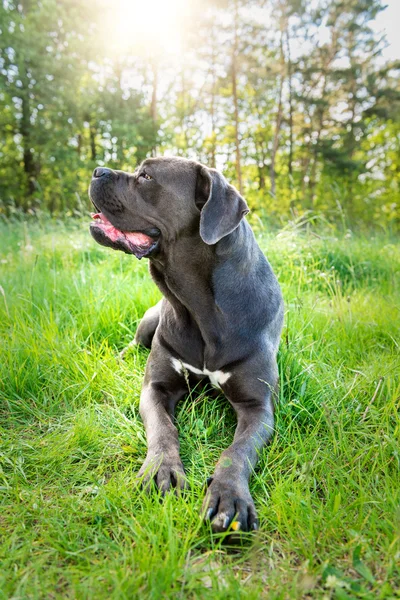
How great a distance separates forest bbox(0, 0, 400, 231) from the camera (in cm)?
1666

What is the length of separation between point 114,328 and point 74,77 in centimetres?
1783

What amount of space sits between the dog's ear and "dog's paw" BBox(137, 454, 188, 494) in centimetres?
105

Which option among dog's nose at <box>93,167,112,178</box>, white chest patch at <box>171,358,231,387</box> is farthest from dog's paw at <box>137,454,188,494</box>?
dog's nose at <box>93,167,112,178</box>

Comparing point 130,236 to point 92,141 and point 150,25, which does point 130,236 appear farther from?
point 92,141

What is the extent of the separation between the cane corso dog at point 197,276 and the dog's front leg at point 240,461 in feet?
0.03

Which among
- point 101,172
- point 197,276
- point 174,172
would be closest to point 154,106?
point 101,172

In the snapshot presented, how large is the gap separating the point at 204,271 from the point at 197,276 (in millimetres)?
49

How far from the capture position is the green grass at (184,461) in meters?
1.43

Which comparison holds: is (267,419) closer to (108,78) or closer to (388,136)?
(388,136)

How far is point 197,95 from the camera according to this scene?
2058cm

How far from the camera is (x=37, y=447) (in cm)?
222

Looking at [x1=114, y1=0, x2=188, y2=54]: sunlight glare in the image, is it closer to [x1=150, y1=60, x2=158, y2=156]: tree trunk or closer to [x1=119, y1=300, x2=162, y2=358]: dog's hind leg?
[x1=150, y1=60, x2=158, y2=156]: tree trunk

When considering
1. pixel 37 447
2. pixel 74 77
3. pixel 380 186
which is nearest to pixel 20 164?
pixel 74 77

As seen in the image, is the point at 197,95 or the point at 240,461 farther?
the point at 197,95
